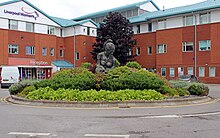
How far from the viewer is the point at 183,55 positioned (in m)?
39.9

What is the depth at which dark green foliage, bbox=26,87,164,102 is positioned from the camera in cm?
1360

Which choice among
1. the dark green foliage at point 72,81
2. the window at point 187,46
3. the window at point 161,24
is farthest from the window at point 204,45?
the dark green foliage at point 72,81

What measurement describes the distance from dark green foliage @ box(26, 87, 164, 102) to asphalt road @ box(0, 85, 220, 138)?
158cm

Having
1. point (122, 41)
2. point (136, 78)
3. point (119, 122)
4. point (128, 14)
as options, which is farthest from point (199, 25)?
point (119, 122)

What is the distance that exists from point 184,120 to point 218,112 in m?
2.61

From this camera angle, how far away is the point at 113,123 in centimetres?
901

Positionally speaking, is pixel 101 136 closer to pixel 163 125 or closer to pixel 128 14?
pixel 163 125

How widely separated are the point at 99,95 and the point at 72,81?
256 cm

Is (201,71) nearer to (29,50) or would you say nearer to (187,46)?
(187,46)

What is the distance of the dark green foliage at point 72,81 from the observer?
15412 millimetres

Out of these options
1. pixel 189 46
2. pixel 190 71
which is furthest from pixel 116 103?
pixel 189 46

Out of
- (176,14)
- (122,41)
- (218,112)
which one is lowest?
(218,112)

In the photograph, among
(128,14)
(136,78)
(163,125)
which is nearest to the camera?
(163,125)

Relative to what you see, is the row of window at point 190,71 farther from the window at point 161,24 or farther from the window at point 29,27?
the window at point 29,27
